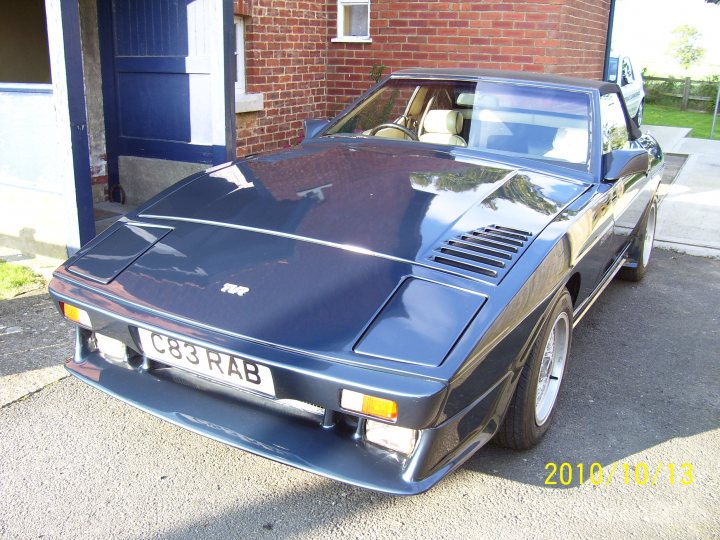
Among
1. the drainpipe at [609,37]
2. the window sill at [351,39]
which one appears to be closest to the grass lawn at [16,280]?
the window sill at [351,39]

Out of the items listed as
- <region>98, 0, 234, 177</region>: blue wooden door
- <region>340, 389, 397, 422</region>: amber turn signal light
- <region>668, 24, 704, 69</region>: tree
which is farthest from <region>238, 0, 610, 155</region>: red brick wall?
<region>668, 24, 704, 69</region>: tree

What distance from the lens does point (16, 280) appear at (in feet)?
15.2

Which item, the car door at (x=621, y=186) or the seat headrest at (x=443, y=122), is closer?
the car door at (x=621, y=186)

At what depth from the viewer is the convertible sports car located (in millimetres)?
2193

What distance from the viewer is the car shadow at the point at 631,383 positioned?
9.62 ft

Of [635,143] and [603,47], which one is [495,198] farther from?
[603,47]

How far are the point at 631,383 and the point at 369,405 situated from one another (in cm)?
206

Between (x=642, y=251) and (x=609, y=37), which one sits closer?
(x=642, y=251)

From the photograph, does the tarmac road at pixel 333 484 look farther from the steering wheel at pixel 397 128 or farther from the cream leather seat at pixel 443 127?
the steering wheel at pixel 397 128

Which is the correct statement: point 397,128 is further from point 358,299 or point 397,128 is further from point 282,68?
point 282,68

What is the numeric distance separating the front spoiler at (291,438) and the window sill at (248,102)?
15.0 ft

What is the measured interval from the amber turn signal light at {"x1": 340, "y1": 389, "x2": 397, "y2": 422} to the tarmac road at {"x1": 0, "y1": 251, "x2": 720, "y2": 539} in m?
0.55

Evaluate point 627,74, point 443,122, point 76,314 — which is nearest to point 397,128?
point 443,122
